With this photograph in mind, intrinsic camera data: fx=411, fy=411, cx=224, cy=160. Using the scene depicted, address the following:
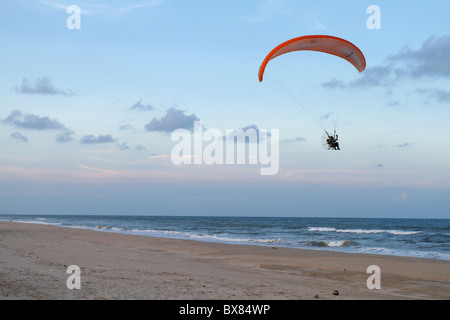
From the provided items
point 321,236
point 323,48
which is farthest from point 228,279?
point 321,236

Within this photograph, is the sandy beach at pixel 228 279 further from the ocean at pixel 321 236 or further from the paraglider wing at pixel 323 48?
the paraglider wing at pixel 323 48

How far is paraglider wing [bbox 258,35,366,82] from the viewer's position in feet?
52.2

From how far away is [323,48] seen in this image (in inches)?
666

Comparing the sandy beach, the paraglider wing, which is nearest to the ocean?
the sandy beach

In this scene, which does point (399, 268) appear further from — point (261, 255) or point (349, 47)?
point (349, 47)

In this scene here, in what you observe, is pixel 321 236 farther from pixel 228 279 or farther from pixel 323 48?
pixel 228 279

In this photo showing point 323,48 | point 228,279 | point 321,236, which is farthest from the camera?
point 321,236

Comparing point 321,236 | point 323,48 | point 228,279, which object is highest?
point 323,48

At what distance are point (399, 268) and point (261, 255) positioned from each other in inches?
248

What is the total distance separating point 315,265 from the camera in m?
16.1

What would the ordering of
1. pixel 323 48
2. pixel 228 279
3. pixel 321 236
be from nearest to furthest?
1. pixel 228 279
2. pixel 323 48
3. pixel 321 236

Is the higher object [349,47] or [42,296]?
[349,47]
